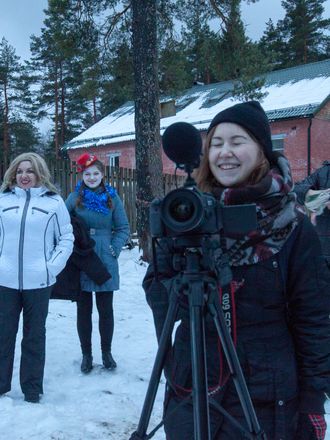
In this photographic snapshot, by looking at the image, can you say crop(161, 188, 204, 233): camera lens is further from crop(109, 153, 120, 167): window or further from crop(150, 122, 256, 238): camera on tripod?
crop(109, 153, 120, 167): window

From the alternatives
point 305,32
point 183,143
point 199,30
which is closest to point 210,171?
point 183,143

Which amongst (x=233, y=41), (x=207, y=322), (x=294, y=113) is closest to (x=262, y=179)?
(x=207, y=322)

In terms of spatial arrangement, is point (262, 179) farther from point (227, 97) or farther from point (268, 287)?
point (227, 97)

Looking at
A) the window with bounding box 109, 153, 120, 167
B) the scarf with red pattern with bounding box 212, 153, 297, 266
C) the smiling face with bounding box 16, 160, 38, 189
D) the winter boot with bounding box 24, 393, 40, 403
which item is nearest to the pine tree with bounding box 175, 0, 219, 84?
the smiling face with bounding box 16, 160, 38, 189

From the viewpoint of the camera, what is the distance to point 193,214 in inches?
52.9

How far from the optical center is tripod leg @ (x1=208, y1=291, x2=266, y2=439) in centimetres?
141

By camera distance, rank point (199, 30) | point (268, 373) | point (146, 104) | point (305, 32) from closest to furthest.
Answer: point (268, 373) → point (146, 104) → point (199, 30) → point (305, 32)

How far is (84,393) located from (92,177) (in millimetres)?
1874

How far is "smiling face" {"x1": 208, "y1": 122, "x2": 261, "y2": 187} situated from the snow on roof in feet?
49.2

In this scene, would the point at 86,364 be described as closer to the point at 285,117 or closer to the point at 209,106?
the point at 285,117

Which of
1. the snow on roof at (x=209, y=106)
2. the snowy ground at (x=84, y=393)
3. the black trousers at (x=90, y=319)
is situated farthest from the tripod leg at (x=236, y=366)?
the snow on roof at (x=209, y=106)

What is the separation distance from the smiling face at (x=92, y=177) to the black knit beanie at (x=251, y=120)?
2735mm

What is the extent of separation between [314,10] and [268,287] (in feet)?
115

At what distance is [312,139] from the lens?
19.9 metres
